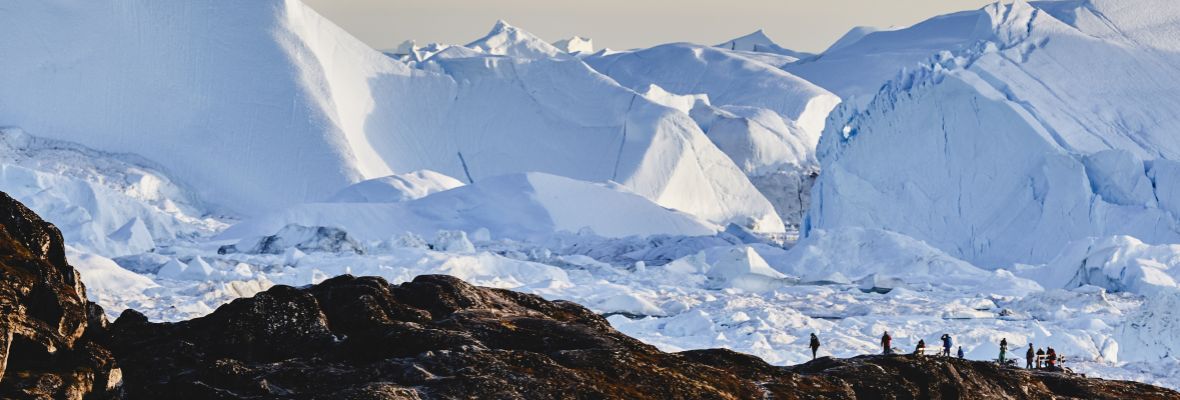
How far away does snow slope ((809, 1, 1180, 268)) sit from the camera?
4181 cm

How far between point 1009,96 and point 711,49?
5629 cm

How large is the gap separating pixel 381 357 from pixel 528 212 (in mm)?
42454

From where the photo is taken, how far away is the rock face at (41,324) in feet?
29.9

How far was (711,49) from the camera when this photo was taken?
3981 inches

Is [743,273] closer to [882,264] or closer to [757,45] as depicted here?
[882,264]

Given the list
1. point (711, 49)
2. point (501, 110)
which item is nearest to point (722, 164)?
point (501, 110)

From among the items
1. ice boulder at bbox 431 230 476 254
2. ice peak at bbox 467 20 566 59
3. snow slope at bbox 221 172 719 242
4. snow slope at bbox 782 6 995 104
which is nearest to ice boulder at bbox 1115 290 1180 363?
ice boulder at bbox 431 230 476 254

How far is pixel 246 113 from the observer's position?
61.8 metres

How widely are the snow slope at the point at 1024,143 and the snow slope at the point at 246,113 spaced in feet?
44.8

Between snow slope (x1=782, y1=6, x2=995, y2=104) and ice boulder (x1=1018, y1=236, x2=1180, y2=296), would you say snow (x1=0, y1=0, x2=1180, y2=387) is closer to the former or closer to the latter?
ice boulder (x1=1018, y1=236, x2=1180, y2=296)

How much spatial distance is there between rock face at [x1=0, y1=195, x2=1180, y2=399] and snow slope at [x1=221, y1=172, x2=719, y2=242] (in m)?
37.7

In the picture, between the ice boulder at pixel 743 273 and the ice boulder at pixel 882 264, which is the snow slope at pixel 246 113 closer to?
the ice boulder at pixel 882 264

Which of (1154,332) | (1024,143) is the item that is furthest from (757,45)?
(1154,332)

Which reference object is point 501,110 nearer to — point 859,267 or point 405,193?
point 405,193
